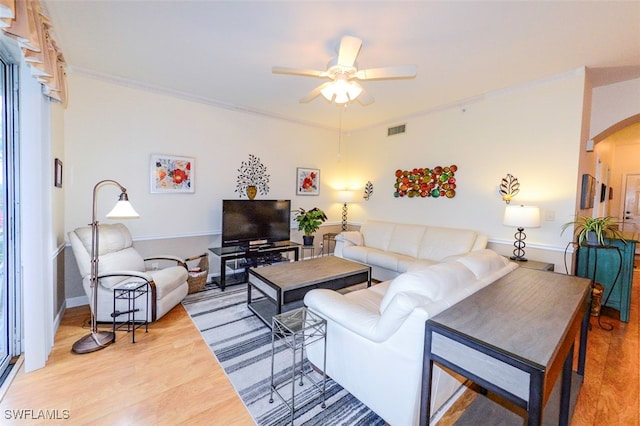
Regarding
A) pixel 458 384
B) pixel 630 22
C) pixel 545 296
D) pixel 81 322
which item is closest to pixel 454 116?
pixel 630 22

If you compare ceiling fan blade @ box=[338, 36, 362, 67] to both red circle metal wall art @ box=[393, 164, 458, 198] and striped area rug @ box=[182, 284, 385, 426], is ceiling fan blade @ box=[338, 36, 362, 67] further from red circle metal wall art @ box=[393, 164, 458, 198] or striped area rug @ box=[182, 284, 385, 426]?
red circle metal wall art @ box=[393, 164, 458, 198]

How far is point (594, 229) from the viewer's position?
2.97 meters

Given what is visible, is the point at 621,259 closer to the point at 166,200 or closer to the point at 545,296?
the point at 545,296

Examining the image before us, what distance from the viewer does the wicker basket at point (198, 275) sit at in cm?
369

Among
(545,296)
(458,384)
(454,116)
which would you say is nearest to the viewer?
(545,296)

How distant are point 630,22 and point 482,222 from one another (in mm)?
2397

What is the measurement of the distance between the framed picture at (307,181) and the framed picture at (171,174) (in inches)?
74.7

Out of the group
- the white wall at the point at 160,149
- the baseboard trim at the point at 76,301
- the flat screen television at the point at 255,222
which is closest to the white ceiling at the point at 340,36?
the white wall at the point at 160,149

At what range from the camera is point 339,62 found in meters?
2.30

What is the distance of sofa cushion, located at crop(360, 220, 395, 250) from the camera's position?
184 inches

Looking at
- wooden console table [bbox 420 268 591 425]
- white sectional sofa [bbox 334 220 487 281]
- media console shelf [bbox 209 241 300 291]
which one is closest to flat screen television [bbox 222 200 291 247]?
media console shelf [bbox 209 241 300 291]

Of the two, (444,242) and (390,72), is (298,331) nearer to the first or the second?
(390,72)

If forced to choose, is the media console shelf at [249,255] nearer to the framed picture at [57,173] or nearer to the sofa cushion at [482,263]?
the framed picture at [57,173]

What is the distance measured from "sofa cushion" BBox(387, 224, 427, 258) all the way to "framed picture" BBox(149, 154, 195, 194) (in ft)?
10.7
